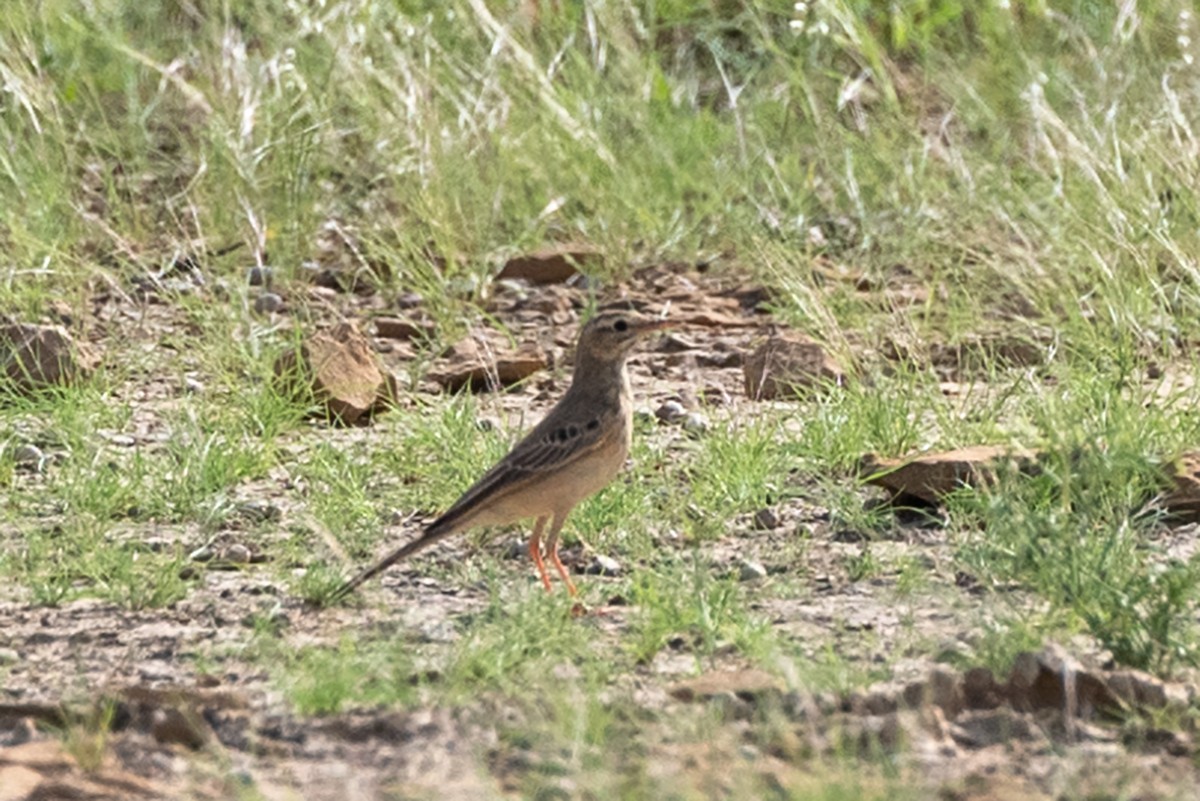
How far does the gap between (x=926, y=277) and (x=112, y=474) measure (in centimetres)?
345

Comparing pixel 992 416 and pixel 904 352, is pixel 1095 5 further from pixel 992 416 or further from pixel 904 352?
pixel 992 416

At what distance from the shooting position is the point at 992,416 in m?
6.36

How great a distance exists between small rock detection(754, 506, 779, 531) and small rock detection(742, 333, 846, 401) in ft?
3.20

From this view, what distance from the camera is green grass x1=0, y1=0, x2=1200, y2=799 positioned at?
16.1 ft

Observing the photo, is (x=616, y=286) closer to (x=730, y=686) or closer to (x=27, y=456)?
(x=27, y=456)

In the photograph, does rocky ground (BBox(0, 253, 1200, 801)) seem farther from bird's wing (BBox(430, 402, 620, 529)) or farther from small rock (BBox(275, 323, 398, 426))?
bird's wing (BBox(430, 402, 620, 529))

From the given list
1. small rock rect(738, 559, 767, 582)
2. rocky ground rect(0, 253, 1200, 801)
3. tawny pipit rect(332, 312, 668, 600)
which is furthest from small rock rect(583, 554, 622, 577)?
small rock rect(738, 559, 767, 582)

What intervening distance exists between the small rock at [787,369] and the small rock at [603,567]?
1388 mm

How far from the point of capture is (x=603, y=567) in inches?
228

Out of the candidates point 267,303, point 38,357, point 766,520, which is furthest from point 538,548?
point 267,303

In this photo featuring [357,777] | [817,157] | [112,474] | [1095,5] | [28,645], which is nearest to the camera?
[357,777]

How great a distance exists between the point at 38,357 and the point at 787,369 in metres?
2.52

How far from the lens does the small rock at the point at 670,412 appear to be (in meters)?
7.04

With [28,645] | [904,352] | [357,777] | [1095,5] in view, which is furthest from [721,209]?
[357,777]
